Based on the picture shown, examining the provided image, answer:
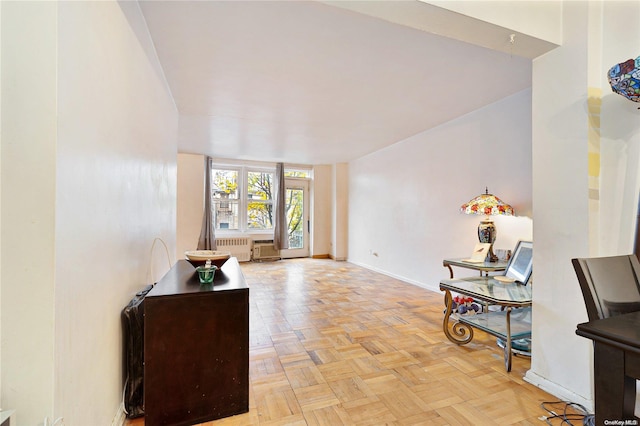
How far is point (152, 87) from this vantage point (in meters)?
2.16

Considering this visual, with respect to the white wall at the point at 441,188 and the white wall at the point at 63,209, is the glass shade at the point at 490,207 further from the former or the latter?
the white wall at the point at 63,209

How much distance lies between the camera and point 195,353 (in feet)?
4.92

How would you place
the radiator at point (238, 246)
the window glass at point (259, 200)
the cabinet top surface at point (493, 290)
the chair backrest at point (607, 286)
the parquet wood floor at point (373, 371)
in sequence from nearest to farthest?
1. the chair backrest at point (607, 286)
2. the parquet wood floor at point (373, 371)
3. the cabinet top surface at point (493, 290)
4. the radiator at point (238, 246)
5. the window glass at point (259, 200)

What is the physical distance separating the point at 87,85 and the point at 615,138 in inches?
104

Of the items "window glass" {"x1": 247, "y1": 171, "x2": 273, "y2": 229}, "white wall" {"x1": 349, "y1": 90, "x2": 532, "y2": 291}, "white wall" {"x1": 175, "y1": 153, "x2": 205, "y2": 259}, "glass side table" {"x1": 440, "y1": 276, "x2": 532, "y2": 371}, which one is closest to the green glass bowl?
"glass side table" {"x1": 440, "y1": 276, "x2": 532, "y2": 371}

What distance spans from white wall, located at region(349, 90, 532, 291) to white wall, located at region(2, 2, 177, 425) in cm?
347

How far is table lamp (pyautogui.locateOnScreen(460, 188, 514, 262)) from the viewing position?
9.37ft

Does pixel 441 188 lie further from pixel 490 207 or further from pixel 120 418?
pixel 120 418

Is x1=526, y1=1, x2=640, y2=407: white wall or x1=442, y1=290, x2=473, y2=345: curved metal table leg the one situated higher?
x1=526, y1=1, x2=640, y2=407: white wall

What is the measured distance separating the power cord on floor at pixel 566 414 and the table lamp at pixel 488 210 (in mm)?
1537

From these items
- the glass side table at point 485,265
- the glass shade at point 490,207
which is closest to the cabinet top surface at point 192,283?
the glass side table at point 485,265

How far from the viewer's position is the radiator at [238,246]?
654cm

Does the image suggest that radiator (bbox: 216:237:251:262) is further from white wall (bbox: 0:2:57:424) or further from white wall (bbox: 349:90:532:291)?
white wall (bbox: 0:2:57:424)

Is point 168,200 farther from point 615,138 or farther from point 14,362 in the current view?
point 615,138
